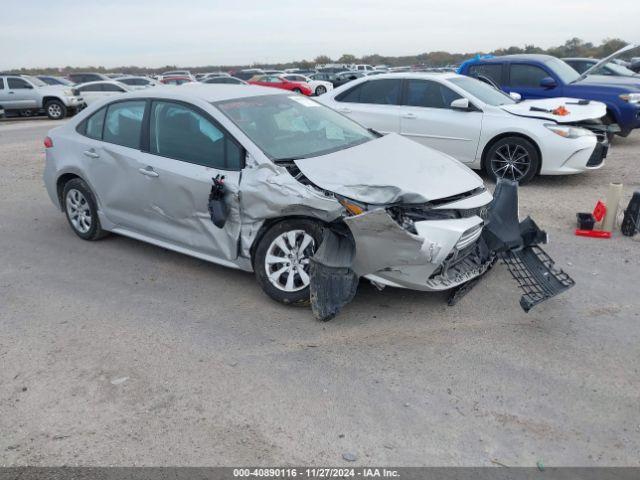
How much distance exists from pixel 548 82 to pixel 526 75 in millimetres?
613

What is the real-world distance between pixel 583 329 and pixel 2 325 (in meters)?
4.40

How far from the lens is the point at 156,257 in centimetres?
576

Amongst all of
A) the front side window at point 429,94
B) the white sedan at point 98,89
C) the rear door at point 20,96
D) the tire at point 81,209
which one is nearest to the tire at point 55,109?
the rear door at point 20,96

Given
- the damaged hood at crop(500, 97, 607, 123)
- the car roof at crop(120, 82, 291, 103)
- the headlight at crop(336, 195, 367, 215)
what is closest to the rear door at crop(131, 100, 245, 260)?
the car roof at crop(120, 82, 291, 103)

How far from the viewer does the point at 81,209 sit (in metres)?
6.09

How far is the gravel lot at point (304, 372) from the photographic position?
3000mm

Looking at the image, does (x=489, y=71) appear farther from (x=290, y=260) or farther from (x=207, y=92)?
(x=290, y=260)

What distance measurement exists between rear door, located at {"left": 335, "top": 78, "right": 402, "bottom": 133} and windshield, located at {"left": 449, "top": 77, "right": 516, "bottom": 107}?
94cm

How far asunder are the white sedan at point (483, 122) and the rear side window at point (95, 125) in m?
4.44

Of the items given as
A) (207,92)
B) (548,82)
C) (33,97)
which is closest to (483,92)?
(548,82)

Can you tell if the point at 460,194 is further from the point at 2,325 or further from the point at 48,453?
the point at 2,325

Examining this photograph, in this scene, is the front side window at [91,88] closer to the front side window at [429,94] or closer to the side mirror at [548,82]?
the front side window at [429,94]

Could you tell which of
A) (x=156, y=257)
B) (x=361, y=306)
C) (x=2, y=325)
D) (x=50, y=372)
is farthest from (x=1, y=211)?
(x=361, y=306)

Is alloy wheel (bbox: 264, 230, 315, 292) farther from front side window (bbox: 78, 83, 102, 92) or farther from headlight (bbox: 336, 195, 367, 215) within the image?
front side window (bbox: 78, 83, 102, 92)
